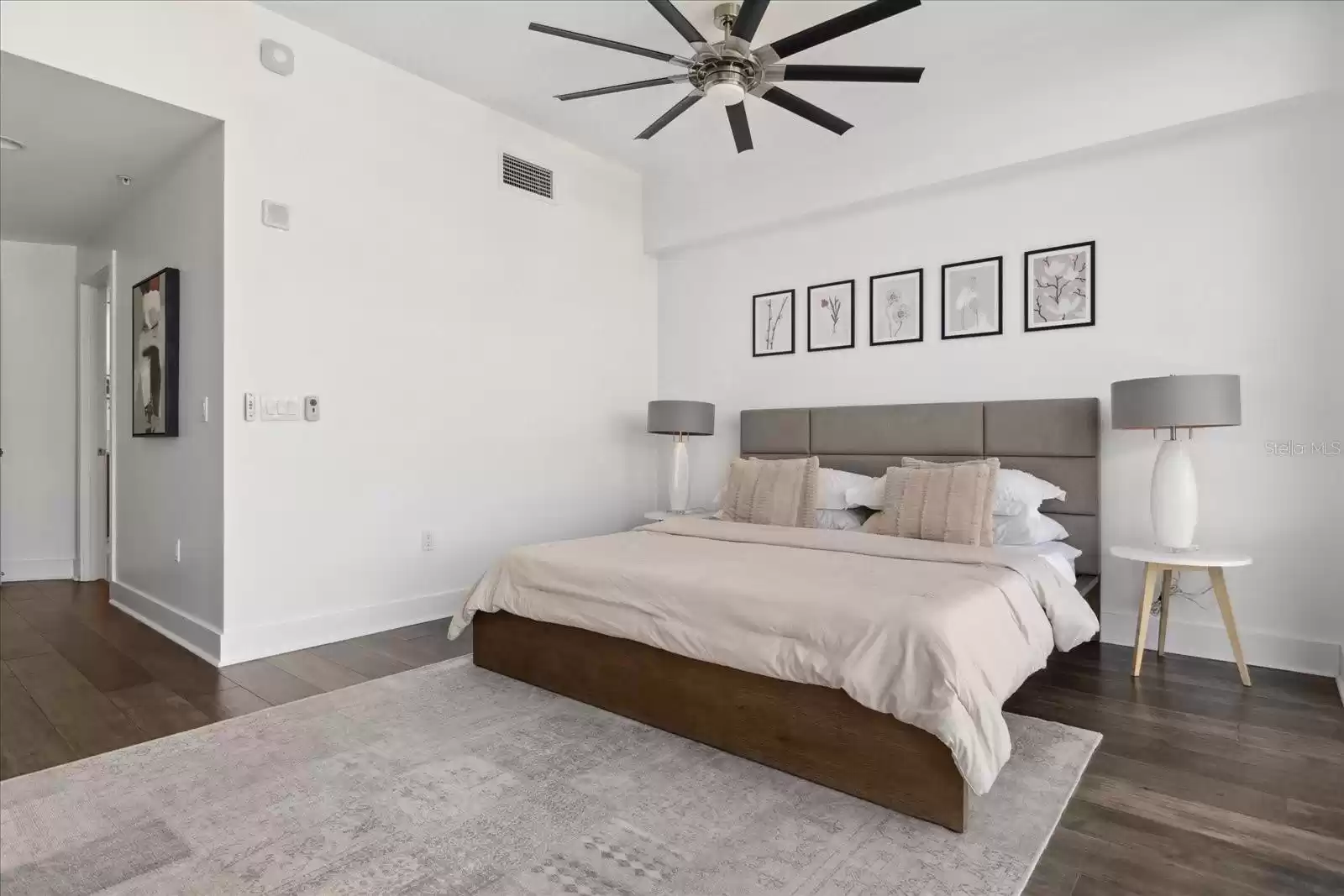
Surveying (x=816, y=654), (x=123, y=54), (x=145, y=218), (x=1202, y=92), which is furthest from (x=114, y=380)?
(x=1202, y=92)

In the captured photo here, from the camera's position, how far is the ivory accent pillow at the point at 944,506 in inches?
124

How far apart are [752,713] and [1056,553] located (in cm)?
174

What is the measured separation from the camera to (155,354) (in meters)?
3.68

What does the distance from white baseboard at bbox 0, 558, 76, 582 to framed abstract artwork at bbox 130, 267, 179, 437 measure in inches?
81.6

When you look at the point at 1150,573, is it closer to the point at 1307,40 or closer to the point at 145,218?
the point at 1307,40

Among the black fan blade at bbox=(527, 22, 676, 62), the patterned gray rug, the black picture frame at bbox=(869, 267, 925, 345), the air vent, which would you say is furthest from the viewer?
the air vent

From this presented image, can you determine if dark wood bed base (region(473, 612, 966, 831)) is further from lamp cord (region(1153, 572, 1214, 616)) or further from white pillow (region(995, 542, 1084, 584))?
lamp cord (region(1153, 572, 1214, 616))

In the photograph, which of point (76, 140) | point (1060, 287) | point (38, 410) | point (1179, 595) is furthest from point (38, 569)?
point (1179, 595)

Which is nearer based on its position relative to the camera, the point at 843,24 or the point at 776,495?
the point at 843,24

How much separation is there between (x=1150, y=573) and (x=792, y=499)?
164 cm

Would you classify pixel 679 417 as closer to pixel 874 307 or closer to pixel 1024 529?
pixel 874 307

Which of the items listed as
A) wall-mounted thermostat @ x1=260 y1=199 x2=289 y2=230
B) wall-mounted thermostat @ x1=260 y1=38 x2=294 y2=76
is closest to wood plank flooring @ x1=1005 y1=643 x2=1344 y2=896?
wall-mounted thermostat @ x1=260 y1=199 x2=289 y2=230

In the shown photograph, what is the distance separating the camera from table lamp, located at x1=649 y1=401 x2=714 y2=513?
4.74 meters

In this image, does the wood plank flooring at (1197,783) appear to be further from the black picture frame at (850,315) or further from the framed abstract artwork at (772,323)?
the framed abstract artwork at (772,323)
